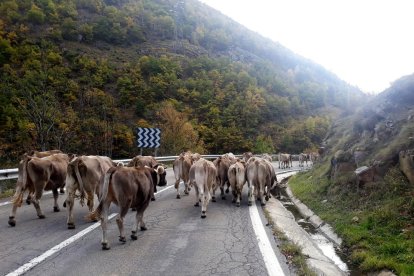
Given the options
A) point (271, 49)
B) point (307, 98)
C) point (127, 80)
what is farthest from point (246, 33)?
point (127, 80)

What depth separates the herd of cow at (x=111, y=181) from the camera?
24.4 ft

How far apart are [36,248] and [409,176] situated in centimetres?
900

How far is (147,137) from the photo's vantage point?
88.9ft

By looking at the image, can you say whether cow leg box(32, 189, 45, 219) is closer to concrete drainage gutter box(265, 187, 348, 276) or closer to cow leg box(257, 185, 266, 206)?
concrete drainage gutter box(265, 187, 348, 276)

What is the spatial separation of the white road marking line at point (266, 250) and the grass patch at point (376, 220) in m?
1.71

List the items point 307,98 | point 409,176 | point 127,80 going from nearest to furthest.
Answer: point 409,176, point 127,80, point 307,98

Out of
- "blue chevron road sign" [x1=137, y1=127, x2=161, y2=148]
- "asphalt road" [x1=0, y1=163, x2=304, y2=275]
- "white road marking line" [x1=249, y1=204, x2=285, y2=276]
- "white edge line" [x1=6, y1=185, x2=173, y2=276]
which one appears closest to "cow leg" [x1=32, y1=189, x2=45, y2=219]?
"asphalt road" [x1=0, y1=163, x2=304, y2=275]

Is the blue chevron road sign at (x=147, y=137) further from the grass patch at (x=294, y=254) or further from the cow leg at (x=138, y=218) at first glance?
the grass patch at (x=294, y=254)

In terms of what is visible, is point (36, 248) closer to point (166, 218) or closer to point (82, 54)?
point (166, 218)

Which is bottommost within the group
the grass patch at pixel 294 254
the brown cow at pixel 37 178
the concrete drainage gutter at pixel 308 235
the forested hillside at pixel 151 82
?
the concrete drainage gutter at pixel 308 235

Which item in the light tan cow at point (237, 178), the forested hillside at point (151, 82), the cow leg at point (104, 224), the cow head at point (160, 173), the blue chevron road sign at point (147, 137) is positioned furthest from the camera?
the forested hillside at point (151, 82)

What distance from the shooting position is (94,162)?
9664 mm

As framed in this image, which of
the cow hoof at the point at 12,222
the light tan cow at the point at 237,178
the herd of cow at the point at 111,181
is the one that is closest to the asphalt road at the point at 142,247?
the cow hoof at the point at 12,222

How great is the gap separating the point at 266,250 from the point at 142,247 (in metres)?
2.33
